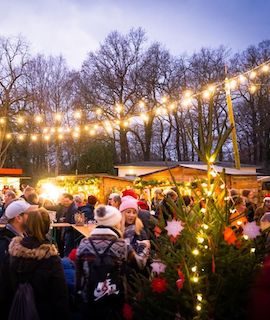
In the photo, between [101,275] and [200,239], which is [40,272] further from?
[200,239]

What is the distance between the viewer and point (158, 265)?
373 centimetres

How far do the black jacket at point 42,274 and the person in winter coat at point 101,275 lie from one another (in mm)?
251

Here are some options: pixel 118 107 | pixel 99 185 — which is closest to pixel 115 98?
pixel 118 107

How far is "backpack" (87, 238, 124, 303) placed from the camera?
394 cm

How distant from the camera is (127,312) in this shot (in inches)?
147

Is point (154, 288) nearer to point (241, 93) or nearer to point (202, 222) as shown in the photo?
point (202, 222)

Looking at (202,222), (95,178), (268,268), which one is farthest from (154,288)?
(95,178)

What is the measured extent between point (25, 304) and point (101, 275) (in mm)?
674

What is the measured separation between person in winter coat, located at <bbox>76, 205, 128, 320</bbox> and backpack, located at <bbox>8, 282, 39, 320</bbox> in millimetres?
487

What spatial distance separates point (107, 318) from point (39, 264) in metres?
0.82

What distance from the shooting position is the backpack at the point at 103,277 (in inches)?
155

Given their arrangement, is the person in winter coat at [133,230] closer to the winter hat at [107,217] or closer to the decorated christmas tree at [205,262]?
the winter hat at [107,217]

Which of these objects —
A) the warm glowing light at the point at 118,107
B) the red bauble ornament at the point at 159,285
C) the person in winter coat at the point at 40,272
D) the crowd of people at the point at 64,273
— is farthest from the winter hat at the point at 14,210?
the warm glowing light at the point at 118,107

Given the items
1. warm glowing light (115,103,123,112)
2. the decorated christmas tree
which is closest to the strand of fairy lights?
warm glowing light (115,103,123,112)
